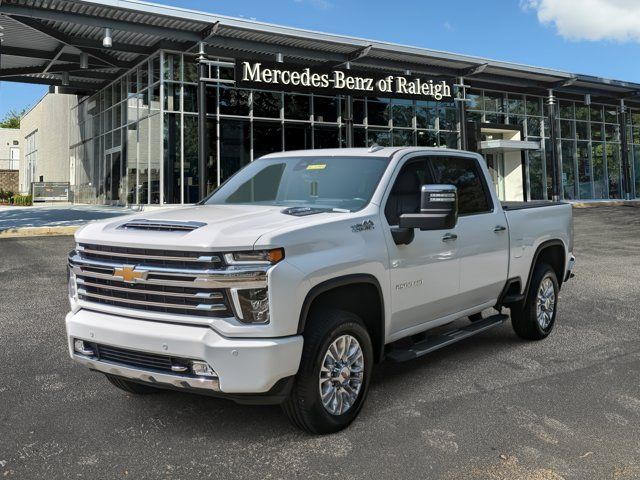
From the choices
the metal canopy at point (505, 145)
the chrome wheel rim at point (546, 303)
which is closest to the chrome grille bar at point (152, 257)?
the chrome wheel rim at point (546, 303)

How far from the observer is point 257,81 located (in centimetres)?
1978

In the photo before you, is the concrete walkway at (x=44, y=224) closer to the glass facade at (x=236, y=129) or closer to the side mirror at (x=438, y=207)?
the glass facade at (x=236, y=129)

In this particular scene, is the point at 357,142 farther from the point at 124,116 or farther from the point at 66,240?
the point at 66,240

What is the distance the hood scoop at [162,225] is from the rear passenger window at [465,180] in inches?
92.9

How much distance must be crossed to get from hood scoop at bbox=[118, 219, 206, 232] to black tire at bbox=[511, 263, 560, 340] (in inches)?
145

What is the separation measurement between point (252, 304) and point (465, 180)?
113 inches

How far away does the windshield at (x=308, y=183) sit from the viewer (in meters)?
4.42

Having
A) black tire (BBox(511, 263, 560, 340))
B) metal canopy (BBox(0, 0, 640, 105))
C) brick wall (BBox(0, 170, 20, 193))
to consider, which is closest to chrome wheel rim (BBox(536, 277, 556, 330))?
black tire (BBox(511, 263, 560, 340))

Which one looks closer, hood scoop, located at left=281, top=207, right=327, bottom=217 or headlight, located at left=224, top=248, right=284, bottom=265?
headlight, located at left=224, top=248, right=284, bottom=265

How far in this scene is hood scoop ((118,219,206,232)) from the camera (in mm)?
3520

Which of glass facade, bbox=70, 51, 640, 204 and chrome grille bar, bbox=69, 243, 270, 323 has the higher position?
glass facade, bbox=70, 51, 640, 204

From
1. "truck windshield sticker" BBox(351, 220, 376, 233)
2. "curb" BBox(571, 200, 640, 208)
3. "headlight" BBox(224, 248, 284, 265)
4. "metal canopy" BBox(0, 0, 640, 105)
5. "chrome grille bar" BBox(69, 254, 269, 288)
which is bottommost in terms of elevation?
"chrome grille bar" BBox(69, 254, 269, 288)

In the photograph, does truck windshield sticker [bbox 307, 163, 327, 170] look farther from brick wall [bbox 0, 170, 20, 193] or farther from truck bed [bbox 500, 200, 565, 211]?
brick wall [bbox 0, 170, 20, 193]

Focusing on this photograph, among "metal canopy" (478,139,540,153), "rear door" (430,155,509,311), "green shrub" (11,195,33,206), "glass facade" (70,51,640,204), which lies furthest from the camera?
"green shrub" (11,195,33,206)
